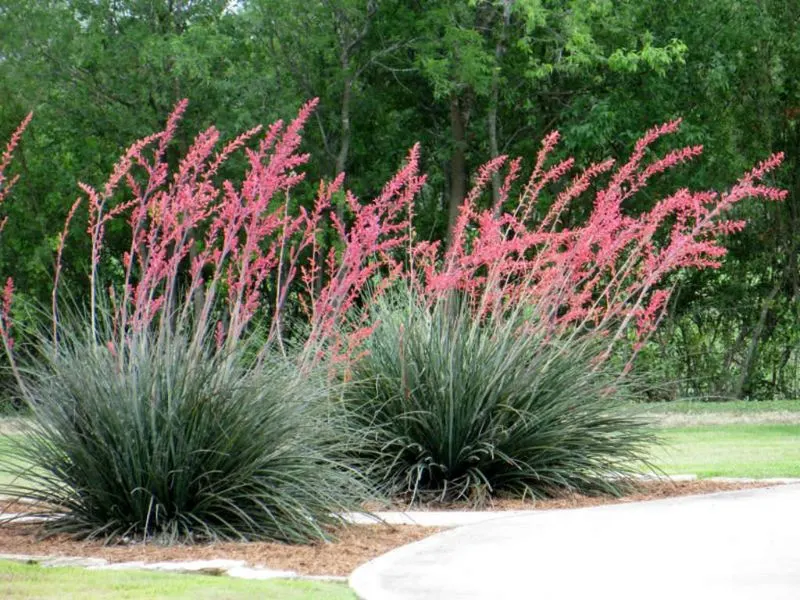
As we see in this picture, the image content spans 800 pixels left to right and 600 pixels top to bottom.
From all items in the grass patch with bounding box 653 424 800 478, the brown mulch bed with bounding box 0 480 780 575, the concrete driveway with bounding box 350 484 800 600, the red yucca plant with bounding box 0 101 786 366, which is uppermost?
the red yucca plant with bounding box 0 101 786 366

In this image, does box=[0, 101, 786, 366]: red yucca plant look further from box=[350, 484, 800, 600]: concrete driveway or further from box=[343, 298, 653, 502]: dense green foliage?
box=[350, 484, 800, 600]: concrete driveway

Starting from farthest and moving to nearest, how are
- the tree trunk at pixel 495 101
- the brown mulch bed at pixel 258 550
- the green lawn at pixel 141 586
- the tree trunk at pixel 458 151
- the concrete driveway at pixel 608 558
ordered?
1. the tree trunk at pixel 458 151
2. the tree trunk at pixel 495 101
3. the brown mulch bed at pixel 258 550
4. the concrete driveway at pixel 608 558
5. the green lawn at pixel 141 586

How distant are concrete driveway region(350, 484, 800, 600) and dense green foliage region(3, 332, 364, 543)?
921mm

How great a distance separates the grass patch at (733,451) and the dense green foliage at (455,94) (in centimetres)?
620

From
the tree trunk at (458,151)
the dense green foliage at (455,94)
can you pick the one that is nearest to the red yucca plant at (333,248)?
the dense green foliage at (455,94)

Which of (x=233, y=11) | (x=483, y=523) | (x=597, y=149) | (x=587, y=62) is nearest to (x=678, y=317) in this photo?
(x=597, y=149)

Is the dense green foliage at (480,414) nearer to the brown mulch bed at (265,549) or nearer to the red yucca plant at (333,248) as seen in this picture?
the red yucca plant at (333,248)

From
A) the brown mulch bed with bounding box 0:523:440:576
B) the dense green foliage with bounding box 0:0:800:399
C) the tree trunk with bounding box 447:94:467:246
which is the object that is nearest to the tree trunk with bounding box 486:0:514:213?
the dense green foliage with bounding box 0:0:800:399

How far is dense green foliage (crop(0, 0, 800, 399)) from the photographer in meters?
22.9

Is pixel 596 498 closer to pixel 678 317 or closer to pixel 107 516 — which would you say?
pixel 107 516

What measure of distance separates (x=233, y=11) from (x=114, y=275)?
5.89 metres

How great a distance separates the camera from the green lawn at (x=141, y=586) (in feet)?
18.7

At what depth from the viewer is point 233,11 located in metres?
24.0

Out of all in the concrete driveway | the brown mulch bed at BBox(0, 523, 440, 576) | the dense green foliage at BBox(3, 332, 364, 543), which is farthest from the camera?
the dense green foliage at BBox(3, 332, 364, 543)
